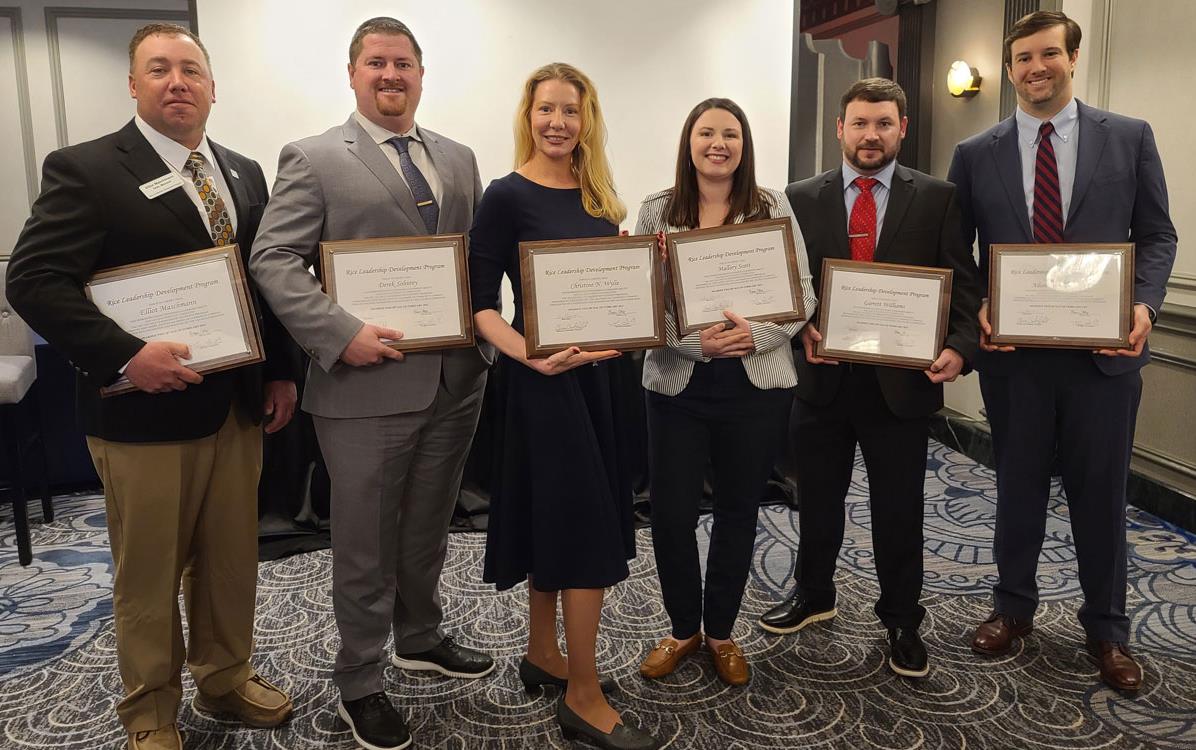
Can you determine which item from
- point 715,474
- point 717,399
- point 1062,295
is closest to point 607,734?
point 715,474

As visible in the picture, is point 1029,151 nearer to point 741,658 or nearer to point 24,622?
point 741,658

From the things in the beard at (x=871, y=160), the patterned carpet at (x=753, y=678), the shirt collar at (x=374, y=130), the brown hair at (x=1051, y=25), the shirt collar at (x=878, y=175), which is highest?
the brown hair at (x=1051, y=25)

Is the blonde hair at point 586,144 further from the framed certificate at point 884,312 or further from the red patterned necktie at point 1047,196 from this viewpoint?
the red patterned necktie at point 1047,196

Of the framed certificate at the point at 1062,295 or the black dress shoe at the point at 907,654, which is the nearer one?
the framed certificate at the point at 1062,295

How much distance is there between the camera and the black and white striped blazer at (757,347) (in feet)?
6.85

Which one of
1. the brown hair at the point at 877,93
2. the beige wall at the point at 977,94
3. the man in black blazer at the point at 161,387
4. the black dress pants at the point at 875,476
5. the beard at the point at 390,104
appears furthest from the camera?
the beige wall at the point at 977,94

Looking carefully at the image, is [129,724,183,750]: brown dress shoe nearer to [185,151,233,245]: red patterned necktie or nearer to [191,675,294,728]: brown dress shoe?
[191,675,294,728]: brown dress shoe

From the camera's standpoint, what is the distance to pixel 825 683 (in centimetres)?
230

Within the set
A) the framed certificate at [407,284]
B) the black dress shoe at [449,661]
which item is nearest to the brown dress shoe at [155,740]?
the black dress shoe at [449,661]

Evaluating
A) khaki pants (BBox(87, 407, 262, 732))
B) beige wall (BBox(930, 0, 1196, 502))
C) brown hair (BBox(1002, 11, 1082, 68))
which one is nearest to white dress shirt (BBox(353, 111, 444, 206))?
khaki pants (BBox(87, 407, 262, 732))

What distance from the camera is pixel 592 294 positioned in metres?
1.88

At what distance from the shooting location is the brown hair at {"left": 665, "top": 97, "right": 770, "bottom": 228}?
2.09 meters

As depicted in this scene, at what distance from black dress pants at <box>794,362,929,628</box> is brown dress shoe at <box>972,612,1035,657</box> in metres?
0.21

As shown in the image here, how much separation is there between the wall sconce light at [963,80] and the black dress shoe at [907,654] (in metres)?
3.26
